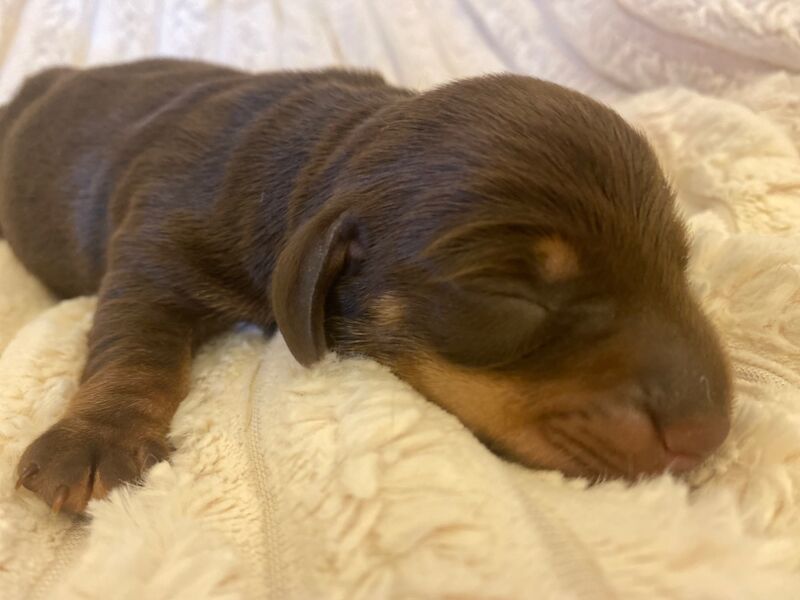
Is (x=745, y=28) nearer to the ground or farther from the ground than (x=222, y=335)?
farther from the ground

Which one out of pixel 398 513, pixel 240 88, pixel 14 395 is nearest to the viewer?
pixel 398 513

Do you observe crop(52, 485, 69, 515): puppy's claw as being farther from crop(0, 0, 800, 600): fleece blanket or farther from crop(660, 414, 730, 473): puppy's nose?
crop(660, 414, 730, 473): puppy's nose

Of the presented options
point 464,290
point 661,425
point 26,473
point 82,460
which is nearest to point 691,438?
point 661,425

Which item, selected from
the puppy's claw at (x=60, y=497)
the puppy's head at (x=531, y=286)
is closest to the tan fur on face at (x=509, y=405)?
the puppy's head at (x=531, y=286)

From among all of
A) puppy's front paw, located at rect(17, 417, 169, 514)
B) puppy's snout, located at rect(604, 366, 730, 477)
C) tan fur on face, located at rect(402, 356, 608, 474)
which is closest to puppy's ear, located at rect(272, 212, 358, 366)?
tan fur on face, located at rect(402, 356, 608, 474)

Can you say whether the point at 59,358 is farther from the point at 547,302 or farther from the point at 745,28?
the point at 745,28

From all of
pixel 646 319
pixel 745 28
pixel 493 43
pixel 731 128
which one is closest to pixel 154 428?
pixel 646 319

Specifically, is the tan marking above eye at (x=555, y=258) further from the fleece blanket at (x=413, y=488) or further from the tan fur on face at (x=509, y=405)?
the fleece blanket at (x=413, y=488)
